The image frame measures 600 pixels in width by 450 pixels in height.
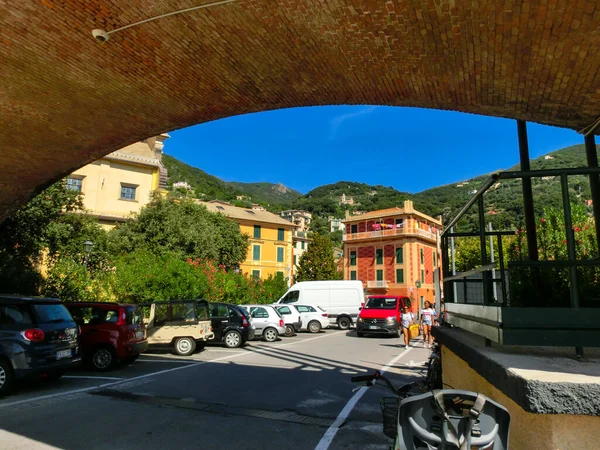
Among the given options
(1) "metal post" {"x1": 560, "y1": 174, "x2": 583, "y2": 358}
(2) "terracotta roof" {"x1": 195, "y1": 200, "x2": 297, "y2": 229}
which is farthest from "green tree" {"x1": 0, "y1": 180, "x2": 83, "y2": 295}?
(2) "terracotta roof" {"x1": 195, "y1": 200, "x2": 297, "y2": 229}

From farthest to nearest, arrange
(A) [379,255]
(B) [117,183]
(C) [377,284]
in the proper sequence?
(A) [379,255] → (C) [377,284] → (B) [117,183]

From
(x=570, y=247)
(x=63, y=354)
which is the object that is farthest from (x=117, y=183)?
(x=570, y=247)

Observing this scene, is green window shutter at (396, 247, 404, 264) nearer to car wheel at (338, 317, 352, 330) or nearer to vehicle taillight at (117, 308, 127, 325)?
car wheel at (338, 317, 352, 330)

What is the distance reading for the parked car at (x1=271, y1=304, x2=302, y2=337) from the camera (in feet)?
66.0

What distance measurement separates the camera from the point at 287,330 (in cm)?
2003

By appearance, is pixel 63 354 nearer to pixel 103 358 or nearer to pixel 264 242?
pixel 103 358

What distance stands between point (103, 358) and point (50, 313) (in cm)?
226

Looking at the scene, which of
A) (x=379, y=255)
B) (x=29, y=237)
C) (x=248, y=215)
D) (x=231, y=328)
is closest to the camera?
(x=231, y=328)

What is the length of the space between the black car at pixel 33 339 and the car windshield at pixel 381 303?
48.8 ft

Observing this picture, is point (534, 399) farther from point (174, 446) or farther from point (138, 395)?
point (138, 395)

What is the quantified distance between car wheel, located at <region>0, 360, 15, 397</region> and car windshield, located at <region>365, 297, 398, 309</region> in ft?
52.7

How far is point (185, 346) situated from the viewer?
42.8 feet

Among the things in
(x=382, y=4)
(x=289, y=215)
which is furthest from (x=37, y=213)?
(x=289, y=215)

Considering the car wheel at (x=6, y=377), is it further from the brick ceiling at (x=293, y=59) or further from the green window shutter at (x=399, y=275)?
the green window shutter at (x=399, y=275)
